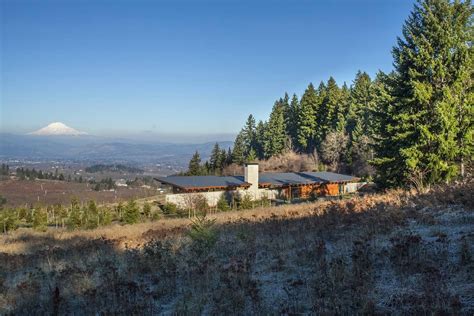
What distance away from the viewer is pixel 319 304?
181 inches

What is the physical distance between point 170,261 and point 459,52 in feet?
73.0

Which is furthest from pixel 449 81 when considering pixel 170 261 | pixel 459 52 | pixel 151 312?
pixel 151 312

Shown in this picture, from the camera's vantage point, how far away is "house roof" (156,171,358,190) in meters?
34.2

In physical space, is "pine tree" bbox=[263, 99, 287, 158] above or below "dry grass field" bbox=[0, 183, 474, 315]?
above

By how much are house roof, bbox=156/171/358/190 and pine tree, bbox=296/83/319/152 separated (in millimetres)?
21163

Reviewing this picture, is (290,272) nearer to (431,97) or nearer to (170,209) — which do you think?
(431,97)

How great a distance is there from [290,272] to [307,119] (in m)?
62.8

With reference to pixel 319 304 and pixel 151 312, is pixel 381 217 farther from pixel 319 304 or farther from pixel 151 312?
pixel 151 312

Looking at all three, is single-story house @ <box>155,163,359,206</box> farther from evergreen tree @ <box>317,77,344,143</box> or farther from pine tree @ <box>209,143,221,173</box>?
pine tree @ <box>209,143,221,173</box>

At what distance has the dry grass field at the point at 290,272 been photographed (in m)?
4.71

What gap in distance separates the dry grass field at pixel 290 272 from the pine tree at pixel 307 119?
190ft

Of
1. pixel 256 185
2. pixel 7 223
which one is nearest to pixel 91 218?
pixel 7 223

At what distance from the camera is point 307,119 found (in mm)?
67062

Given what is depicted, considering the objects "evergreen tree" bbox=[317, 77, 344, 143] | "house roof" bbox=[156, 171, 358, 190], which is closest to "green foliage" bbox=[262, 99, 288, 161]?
"evergreen tree" bbox=[317, 77, 344, 143]
